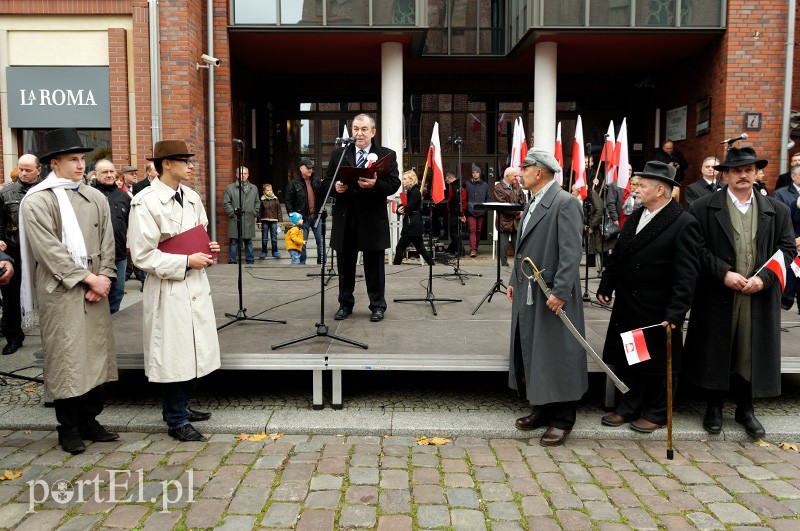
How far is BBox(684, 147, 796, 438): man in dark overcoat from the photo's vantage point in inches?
179

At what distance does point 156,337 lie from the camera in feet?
14.0

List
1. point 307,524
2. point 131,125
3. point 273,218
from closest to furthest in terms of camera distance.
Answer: point 307,524
point 131,125
point 273,218

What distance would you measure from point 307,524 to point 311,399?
2.04 m

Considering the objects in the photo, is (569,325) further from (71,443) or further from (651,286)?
(71,443)

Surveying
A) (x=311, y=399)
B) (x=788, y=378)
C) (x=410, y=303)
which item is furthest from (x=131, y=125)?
(x=788, y=378)

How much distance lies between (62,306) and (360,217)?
104 inches

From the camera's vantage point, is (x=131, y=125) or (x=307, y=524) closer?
(x=307, y=524)

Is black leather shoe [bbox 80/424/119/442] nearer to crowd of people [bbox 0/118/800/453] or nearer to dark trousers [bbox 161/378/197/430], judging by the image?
crowd of people [bbox 0/118/800/453]

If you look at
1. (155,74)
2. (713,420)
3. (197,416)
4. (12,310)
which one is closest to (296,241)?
(155,74)

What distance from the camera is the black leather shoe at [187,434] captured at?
448 centimetres

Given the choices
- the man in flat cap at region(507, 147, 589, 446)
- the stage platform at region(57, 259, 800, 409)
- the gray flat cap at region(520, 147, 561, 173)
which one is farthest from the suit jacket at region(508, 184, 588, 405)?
the stage platform at region(57, 259, 800, 409)

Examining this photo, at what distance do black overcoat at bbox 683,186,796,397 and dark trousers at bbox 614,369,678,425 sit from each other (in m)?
0.25

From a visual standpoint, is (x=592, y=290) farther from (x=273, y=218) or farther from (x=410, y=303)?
(x=273, y=218)

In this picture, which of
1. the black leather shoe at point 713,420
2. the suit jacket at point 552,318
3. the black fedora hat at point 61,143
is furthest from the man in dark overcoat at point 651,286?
the black fedora hat at point 61,143
